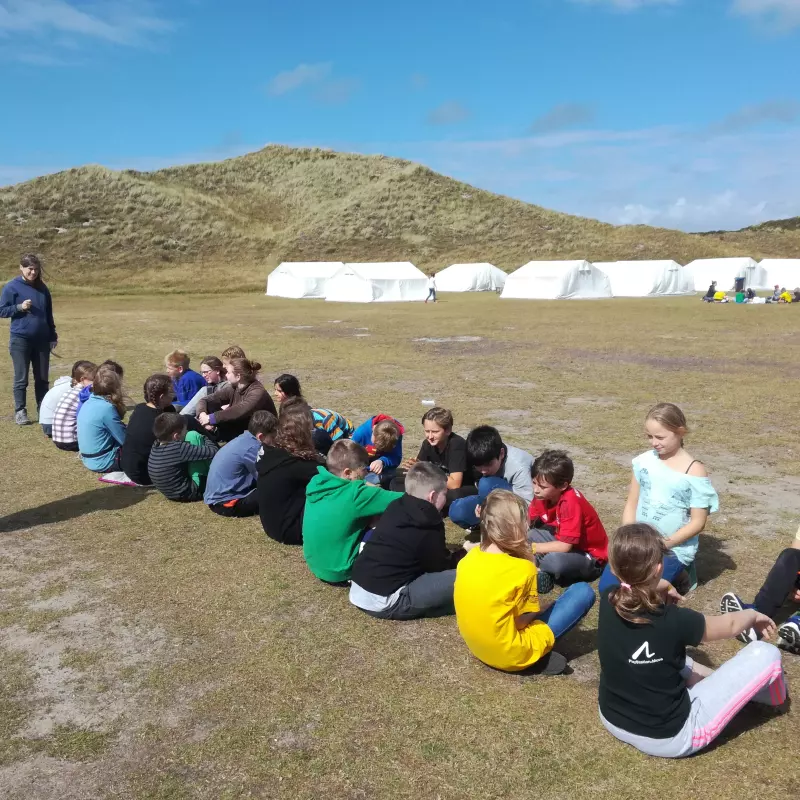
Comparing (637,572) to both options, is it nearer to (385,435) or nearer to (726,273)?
(385,435)

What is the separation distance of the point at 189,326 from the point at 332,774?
2361cm

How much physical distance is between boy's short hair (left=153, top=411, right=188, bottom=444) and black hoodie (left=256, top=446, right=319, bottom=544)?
1.34 metres

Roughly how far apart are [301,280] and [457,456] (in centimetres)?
4184

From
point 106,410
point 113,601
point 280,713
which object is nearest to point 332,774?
point 280,713

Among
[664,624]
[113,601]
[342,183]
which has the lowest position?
[113,601]

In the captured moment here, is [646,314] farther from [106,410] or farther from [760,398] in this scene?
[106,410]

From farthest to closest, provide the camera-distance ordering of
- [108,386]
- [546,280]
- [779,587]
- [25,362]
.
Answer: [546,280]
[25,362]
[108,386]
[779,587]

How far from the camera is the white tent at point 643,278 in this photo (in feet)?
146

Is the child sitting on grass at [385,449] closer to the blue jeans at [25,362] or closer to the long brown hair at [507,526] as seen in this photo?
the long brown hair at [507,526]


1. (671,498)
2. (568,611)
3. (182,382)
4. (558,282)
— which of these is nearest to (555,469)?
(671,498)

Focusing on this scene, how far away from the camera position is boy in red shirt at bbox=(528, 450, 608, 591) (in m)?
4.87

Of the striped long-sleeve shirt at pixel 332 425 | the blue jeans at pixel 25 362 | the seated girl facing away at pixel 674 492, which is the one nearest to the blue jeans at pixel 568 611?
the seated girl facing away at pixel 674 492

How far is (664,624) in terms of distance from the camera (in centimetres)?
311

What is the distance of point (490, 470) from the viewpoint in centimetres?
578
